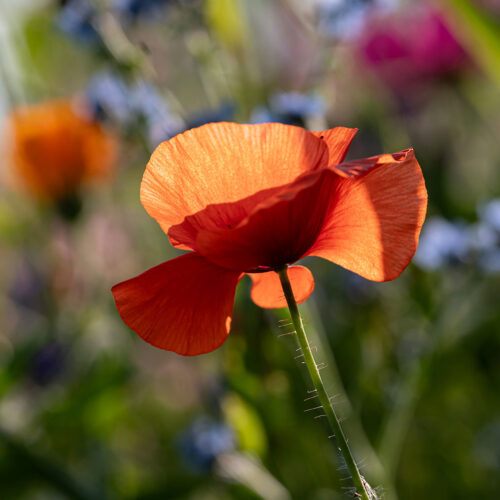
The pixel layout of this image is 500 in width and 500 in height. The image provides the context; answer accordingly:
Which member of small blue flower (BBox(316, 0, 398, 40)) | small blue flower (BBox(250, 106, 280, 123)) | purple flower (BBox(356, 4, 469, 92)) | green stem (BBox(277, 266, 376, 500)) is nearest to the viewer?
green stem (BBox(277, 266, 376, 500))

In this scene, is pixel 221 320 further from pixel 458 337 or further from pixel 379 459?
pixel 458 337

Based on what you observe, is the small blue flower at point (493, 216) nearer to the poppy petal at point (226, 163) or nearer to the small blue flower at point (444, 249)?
the small blue flower at point (444, 249)

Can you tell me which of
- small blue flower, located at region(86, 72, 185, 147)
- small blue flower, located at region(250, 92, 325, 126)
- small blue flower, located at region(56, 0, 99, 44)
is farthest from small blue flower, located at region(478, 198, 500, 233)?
small blue flower, located at region(56, 0, 99, 44)

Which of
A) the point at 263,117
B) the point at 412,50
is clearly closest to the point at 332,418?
the point at 263,117

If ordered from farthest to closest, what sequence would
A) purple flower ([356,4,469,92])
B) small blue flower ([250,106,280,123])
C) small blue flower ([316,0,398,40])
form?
purple flower ([356,4,469,92]), small blue flower ([316,0,398,40]), small blue flower ([250,106,280,123])

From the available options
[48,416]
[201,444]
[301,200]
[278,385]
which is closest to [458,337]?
[278,385]

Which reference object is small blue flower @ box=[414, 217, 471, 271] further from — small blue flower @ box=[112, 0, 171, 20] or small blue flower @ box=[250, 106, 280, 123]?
small blue flower @ box=[112, 0, 171, 20]
